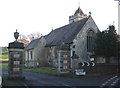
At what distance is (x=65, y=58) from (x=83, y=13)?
1804 inches

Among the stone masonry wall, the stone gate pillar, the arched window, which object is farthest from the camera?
the arched window

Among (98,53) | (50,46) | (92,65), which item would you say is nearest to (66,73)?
(92,65)

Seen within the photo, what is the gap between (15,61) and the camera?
1645cm

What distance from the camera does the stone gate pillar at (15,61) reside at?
53.4 feet

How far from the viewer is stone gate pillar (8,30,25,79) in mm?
16266

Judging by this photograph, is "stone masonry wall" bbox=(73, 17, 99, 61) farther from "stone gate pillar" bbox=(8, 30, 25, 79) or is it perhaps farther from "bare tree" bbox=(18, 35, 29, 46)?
"bare tree" bbox=(18, 35, 29, 46)

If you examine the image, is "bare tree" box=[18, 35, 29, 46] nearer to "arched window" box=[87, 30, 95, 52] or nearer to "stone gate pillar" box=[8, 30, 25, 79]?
"arched window" box=[87, 30, 95, 52]

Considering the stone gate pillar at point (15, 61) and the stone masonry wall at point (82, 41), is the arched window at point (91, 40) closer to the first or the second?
the stone masonry wall at point (82, 41)

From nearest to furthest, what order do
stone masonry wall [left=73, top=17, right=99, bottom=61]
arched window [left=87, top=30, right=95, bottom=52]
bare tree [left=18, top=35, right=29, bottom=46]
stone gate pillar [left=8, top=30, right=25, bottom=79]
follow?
stone gate pillar [left=8, top=30, right=25, bottom=79], stone masonry wall [left=73, top=17, right=99, bottom=61], arched window [left=87, top=30, right=95, bottom=52], bare tree [left=18, top=35, right=29, bottom=46]

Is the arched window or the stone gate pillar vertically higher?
the arched window

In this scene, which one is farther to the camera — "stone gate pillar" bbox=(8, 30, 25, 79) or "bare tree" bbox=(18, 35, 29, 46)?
"bare tree" bbox=(18, 35, 29, 46)

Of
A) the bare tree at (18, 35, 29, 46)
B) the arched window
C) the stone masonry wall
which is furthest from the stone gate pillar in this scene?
the bare tree at (18, 35, 29, 46)

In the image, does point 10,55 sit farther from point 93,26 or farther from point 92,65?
point 93,26

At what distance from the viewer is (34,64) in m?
45.6
